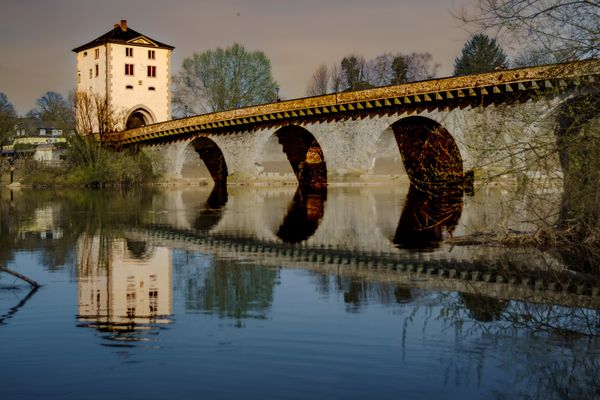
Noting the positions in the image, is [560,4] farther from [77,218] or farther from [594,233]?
[77,218]

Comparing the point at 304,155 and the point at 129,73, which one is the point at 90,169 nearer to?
the point at 129,73

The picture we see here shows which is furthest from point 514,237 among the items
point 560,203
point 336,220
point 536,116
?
point 336,220

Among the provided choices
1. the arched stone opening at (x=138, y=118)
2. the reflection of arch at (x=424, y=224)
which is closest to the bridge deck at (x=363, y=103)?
the reflection of arch at (x=424, y=224)

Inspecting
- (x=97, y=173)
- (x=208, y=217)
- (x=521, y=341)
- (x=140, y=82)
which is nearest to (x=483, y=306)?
(x=521, y=341)

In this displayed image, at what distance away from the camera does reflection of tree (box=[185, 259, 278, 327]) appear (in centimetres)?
784

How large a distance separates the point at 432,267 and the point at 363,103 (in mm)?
23866

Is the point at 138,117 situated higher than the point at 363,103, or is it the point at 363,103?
the point at 138,117

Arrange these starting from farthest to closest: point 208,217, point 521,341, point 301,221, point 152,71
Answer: point 152,71
point 208,217
point 301,221
point 521,341

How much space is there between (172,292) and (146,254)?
12.1 feet

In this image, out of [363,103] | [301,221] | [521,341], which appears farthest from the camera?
[363,103]

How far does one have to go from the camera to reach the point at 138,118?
54.2m

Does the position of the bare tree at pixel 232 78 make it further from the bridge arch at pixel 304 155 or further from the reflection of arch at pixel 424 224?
the reflection of arch at pixel 424 224

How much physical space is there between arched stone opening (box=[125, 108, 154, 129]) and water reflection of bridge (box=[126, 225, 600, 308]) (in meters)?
39.6

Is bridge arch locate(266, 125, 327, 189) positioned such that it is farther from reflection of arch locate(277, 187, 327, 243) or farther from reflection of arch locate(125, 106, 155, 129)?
reflection of arch locate(277, 187, 327, 243)
